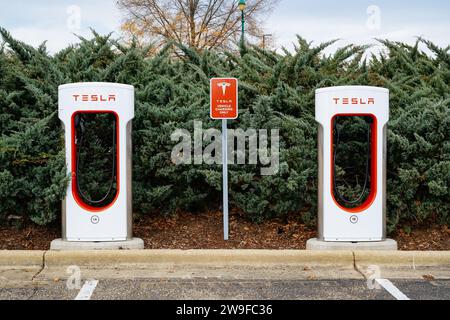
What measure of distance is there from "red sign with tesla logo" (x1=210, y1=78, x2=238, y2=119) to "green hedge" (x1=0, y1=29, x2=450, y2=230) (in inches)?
21.8

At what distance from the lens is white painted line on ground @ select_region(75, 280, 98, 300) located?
4.16 metres

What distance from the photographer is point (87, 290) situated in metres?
4.34

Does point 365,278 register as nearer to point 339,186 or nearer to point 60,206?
point 339,186

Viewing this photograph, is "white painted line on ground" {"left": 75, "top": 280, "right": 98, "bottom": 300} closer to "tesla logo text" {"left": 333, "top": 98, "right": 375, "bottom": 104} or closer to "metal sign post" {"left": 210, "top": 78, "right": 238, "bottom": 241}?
"metal sign post" {"left": 210, "top": 78, "right": 238, "bottom": 241}

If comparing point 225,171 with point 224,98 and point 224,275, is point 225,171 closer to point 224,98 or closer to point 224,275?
point 224,98

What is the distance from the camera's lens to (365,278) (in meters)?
4.75

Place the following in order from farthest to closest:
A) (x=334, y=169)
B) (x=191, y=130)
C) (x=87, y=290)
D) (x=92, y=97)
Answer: (x=191, y=130) < (x=334, y=169) < (x=92, y=97) < (x=87, y=290)

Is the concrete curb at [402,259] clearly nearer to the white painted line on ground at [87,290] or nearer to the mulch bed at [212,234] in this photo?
the mulch bed at [212,234]

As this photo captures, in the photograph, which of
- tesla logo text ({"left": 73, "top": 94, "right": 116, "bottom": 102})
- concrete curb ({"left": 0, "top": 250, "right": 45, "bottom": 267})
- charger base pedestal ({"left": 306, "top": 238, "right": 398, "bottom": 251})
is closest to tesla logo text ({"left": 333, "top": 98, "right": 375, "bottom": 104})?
charger base pedestal ({"left": 306, "top": 238, "right": 398, "bottom": 251})

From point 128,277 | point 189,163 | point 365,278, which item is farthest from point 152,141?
point 365,278

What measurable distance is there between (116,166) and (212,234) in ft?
4.20

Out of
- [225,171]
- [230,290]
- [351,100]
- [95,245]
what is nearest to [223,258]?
[230,290]

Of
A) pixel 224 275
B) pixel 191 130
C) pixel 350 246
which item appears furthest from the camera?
pixel 191 130

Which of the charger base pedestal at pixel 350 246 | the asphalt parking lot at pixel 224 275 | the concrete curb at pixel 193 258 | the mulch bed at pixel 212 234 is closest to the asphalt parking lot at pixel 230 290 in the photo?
the asphalt parking lot at pixel 224 275
